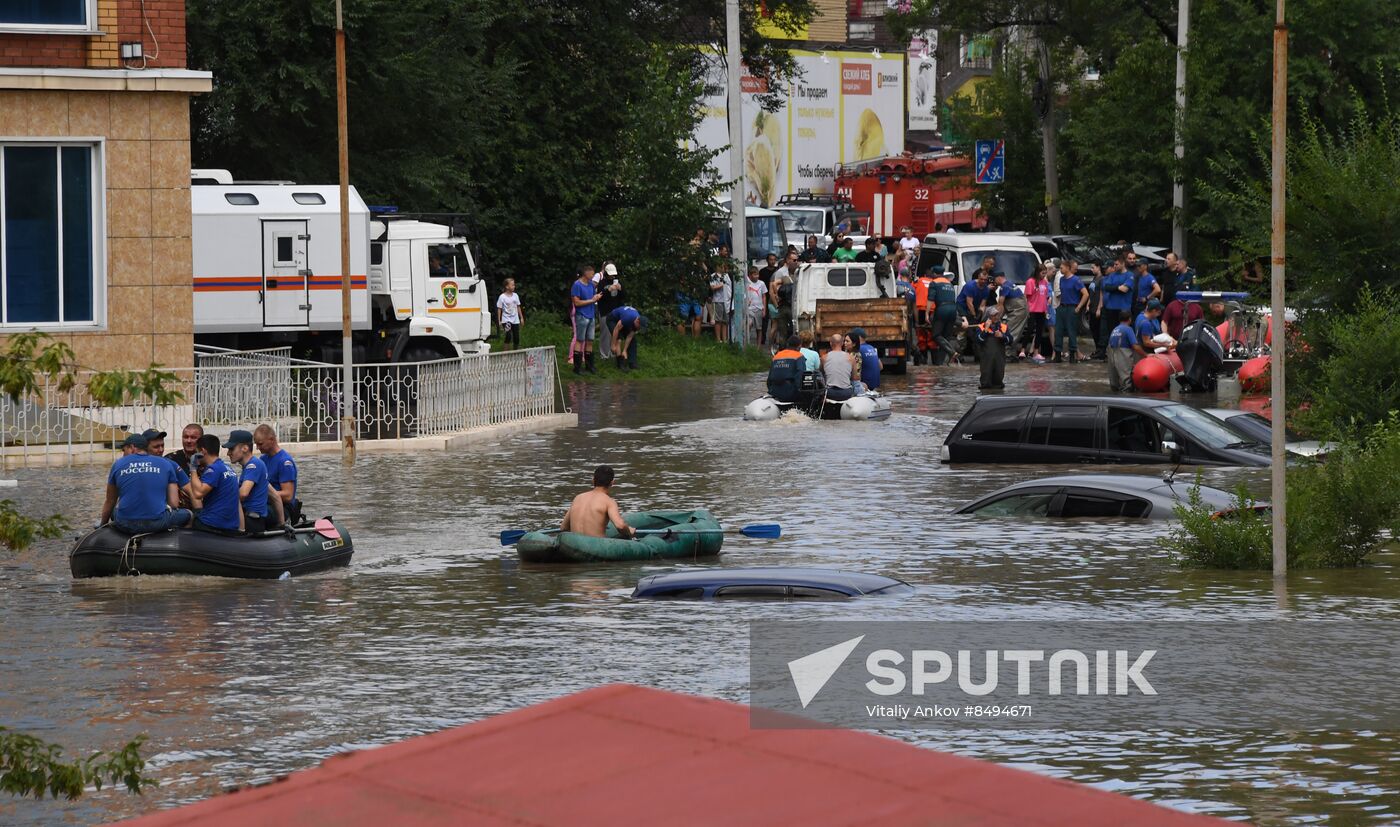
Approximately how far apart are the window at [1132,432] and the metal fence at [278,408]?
9.18 metres

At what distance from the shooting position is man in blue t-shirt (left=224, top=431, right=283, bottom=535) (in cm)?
1702

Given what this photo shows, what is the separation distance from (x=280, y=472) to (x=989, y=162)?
43.5m

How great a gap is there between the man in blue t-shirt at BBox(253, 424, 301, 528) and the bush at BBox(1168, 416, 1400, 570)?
7.70m

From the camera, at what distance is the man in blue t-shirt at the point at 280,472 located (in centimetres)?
1759

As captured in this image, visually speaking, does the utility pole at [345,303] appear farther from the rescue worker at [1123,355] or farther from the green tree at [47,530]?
the green tree at [47,530]

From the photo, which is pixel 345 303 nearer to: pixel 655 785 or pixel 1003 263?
pixel 1003 263

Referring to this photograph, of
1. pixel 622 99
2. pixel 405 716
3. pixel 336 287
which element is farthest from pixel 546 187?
pixel 405 716

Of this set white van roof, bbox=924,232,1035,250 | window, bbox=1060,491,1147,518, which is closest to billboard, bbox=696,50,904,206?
white van roof, bbox=924,232,1035,250

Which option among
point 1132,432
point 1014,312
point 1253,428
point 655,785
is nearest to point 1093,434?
point 1132,432

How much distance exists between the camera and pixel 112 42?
2698cm

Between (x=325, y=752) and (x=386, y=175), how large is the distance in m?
33.5

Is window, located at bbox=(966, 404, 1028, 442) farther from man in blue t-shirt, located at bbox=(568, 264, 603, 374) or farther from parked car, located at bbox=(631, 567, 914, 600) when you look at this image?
man in blue t-shirt, located at bbox=(568, 264, 603, 374)

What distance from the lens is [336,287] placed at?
3322 cm

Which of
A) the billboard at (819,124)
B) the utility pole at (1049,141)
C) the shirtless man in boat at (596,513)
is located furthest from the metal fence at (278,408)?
the billboard at (819,124)
